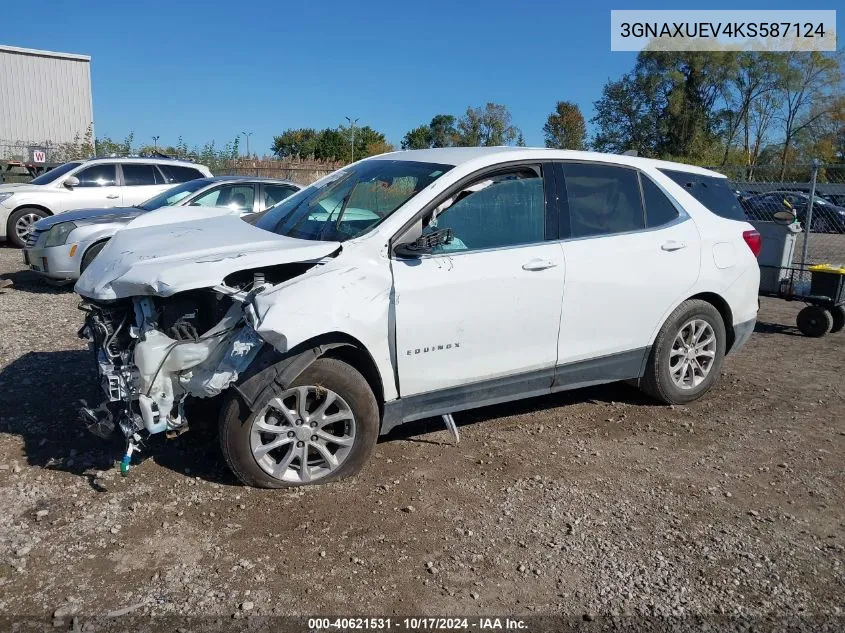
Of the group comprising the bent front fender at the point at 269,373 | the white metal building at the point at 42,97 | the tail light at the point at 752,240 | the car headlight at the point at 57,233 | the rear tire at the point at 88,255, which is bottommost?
the bent front fender at the point at 269,373

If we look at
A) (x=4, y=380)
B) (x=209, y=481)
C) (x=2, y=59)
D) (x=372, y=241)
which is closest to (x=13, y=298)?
(x=4, y=380)

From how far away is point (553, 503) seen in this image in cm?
383

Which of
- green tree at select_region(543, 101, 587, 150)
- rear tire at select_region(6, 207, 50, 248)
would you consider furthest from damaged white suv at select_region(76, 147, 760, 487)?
green tree at select_region(543, 101, 587, 150)

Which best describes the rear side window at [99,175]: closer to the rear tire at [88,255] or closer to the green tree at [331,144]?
the rear tire at [88,255]

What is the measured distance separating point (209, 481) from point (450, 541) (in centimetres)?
145

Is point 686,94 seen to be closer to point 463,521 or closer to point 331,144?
point 331,144

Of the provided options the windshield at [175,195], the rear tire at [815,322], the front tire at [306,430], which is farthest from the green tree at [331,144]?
the front tire at [306,430]

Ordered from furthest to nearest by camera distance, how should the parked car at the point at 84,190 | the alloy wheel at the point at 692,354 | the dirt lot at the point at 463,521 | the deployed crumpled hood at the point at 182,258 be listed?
the parked car at the point at 84,190
the alloy wheel at the point at 692,354
the deployed crumpled hood at the point at 182,258
the dirt lot at the point at 463,521

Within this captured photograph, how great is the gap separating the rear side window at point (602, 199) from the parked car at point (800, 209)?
9.35m

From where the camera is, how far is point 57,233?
8.59 metres

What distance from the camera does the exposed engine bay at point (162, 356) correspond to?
11.8 feet

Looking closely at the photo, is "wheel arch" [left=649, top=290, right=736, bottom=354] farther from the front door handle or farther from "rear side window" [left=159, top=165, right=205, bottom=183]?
"rear side window" [left=159, top=165, right=205, bottom=183]

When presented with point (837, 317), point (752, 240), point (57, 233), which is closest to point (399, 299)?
point (752, 240)

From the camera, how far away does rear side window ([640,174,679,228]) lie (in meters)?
5.01
